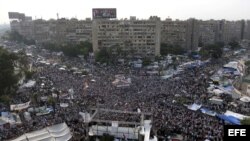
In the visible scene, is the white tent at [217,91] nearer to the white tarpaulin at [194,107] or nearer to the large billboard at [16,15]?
the white tarpaulin at [194,107]

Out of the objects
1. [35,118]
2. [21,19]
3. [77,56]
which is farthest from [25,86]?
[21,19]

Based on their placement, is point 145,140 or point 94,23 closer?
point 145,140

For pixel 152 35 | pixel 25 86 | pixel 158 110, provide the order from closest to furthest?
pixel 158 110 → pixel 25 86 → pixel 152 35

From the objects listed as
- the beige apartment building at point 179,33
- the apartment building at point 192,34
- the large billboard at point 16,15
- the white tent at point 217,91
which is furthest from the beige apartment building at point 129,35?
the large billboard at point 16,15

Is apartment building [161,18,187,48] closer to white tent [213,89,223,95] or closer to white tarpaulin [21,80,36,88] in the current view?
white tent [213,89,223,95]

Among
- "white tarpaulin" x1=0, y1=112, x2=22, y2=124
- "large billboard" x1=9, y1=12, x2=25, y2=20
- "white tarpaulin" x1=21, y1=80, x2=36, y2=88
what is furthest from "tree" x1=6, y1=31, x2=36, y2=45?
"white tarpaulin" x1=0, y1=112, x2=22, y2=124

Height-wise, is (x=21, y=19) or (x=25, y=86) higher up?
(x=21, y=19)

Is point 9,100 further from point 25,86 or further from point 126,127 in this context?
point 126,127
